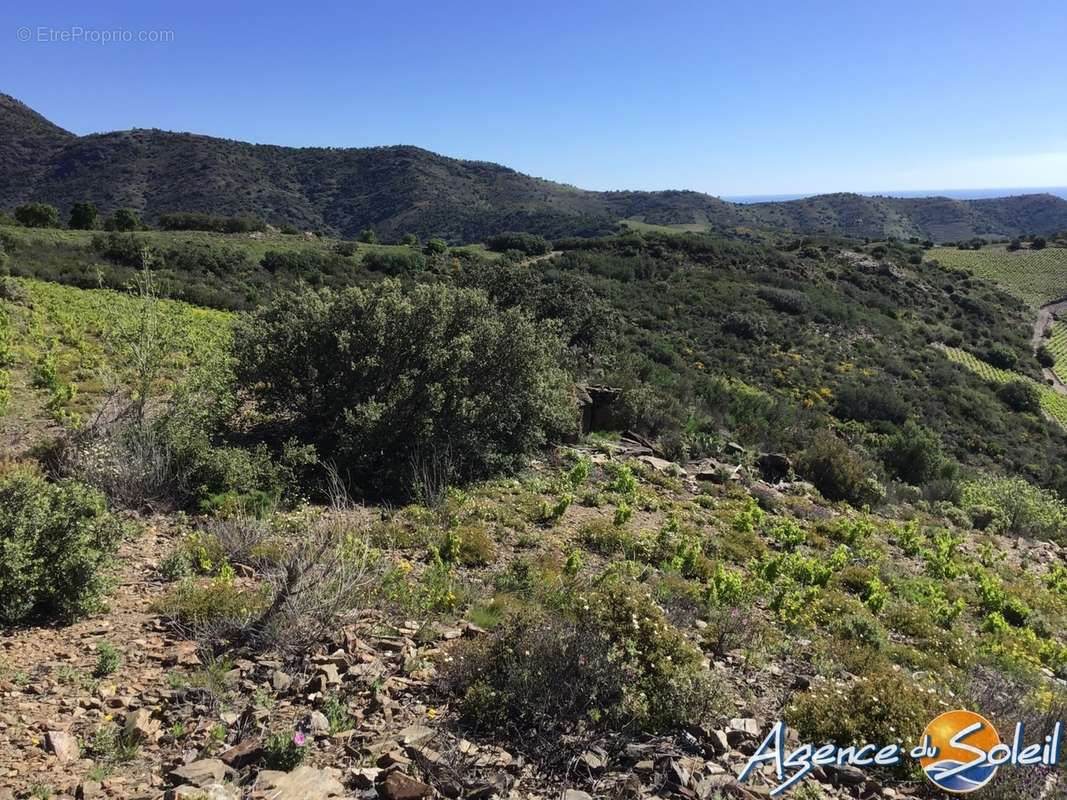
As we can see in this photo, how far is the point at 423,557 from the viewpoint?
6.41m

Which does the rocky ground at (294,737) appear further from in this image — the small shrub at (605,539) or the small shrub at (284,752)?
the small shrub at (605,539)

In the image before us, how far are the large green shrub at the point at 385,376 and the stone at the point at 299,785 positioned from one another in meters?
5.11

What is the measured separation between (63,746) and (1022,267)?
288 feet

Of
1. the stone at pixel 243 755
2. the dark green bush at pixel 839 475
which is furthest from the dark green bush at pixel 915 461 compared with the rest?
the stone at pixel 243 755

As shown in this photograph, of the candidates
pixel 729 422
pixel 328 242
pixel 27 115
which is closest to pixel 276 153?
pixel 27 115

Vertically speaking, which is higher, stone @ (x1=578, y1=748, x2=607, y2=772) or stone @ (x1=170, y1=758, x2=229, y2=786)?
stone @ (x1=170, y1=758, x2=229, y2=786)

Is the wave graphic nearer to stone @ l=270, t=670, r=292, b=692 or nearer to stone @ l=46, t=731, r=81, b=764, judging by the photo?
stone @ l=270, t=670, r=292, b=692

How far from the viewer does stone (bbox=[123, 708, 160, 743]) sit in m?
3.26

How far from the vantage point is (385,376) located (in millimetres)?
8570

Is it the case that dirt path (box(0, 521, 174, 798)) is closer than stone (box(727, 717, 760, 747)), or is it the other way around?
dirt path (box(0, 521, 174, 798))

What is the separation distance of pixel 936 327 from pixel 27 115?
10297 centimetres

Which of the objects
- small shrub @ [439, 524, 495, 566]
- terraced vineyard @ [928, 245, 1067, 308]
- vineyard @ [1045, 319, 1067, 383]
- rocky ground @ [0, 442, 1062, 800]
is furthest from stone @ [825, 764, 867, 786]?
terraced vineyard @ [928, 245, 1067, 308]

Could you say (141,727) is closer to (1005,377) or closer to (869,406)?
(869,406)

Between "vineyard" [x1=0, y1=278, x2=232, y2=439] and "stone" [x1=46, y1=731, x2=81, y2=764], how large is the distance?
18.9 feet
